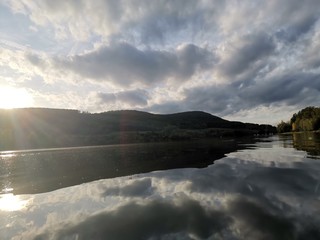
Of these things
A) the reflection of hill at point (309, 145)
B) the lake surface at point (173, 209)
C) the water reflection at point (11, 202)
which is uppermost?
the reflection of hill at point (309, 145)

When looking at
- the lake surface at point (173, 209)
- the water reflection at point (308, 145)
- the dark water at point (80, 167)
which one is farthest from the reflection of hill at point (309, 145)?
the lake surface at point (173, 209)

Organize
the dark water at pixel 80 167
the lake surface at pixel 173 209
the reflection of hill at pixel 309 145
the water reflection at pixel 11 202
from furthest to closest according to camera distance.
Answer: the reflection of hill at pixel 309 145 → the dark water at pixel 80 167 → the water reflection at pixel 11 202 → the lake surface at pixel 173 209

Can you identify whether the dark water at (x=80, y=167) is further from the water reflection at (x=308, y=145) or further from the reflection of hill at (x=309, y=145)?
the reflection of hill at (x=309, y=145)

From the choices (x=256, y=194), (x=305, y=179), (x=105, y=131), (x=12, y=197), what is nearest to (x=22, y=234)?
(x=12, y=197)

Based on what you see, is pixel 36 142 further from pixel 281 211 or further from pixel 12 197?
pixel 281 211

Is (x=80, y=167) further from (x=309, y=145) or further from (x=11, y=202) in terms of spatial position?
(x=309, y=145)

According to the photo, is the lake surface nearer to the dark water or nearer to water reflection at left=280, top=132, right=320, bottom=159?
the dark water

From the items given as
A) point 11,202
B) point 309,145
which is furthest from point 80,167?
point 309,145

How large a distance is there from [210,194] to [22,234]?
38.2 feet

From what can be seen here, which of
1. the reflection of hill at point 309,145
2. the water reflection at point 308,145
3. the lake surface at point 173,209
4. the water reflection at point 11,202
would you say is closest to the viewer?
the lake surface at point 173,209

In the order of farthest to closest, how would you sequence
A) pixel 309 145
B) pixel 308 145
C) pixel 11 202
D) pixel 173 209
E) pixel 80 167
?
pixel 308 145 → pixel 309 145 → pixel 80 167 → pixel 11 202 → pixel 173 209

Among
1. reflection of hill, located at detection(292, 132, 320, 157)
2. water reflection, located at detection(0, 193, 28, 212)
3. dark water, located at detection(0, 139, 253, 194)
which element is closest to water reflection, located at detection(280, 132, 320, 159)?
reflection of hill, located at detection(292, 132, 320, 157)

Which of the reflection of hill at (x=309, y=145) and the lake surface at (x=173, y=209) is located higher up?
the reflection of hill at (x=309, y=145)

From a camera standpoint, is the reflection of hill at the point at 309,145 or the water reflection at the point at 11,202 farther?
the reflection of hill at the point at 309,145
